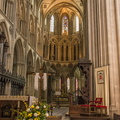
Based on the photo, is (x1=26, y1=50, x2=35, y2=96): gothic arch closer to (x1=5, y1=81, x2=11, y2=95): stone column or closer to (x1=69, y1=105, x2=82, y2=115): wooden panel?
(x1=5, y1=81, x2=11, y2=95): stone column

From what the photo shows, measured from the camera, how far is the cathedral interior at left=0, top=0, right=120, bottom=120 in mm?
9062

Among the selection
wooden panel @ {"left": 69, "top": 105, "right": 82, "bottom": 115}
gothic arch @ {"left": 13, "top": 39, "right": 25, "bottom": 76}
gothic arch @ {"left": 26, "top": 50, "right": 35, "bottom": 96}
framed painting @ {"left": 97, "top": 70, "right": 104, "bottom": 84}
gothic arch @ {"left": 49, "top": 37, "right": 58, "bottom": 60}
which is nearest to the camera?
framed painting @ {"left": 97, "top": 70, "right": 104, "bottom": 84}

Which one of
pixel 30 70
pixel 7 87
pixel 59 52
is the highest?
pixel 59 52

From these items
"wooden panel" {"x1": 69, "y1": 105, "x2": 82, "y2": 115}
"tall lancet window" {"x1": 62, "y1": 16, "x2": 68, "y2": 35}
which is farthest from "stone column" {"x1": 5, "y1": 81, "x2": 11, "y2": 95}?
"tall lancet window" {"x1": 62, "y1": 16, "x2": 68, "y2": 35}

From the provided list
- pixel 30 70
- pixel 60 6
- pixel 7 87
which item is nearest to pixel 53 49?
pixel 60 6

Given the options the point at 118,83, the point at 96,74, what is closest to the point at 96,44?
the point at 96,74

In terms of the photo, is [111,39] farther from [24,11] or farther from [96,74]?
[24,11]

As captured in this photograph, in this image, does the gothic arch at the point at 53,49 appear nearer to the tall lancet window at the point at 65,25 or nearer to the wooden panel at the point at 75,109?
the tall lancet window at the point at 65,25

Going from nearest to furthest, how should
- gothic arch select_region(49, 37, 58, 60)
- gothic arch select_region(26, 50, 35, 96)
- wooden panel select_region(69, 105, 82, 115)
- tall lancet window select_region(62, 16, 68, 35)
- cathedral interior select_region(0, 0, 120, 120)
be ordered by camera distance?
cathedral interior select_region(0, 0, 120, 120)
wooden panel select_region(69, 105, 82, 115)
gothic arch select_region(26, 50, 35, 96)
gothic arch select_region(49, 37, 58, 60)
tall lancet window select_region(62, 16, 68, 35)

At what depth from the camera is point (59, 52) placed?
3138 centimetres

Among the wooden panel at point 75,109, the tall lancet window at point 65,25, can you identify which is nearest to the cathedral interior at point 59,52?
the tall lancet window at point 65,25

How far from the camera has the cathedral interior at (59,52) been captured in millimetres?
9062

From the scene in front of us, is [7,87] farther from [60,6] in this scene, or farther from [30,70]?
[60,6]

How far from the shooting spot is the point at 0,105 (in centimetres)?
729
